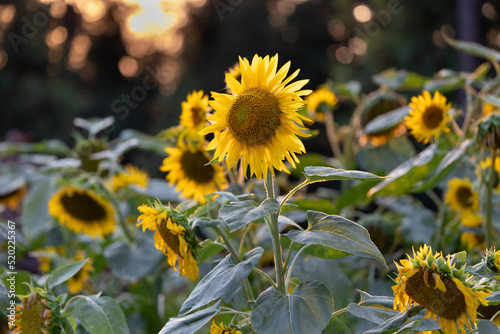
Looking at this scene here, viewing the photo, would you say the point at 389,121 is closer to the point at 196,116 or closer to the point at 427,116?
the point at 427,116

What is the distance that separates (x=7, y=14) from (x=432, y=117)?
20.8 feet

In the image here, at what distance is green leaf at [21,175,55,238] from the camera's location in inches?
42.1

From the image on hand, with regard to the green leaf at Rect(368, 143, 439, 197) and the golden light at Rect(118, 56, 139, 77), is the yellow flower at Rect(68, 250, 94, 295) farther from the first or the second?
the golden light at Rect(118, 56, 139, 77)

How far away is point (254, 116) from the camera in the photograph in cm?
55

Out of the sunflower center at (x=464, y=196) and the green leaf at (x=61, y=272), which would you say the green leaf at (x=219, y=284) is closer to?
the green leaf at (x=61, y=272)

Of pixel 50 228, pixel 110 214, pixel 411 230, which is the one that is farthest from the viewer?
pixel 50 228

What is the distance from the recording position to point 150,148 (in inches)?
45.4

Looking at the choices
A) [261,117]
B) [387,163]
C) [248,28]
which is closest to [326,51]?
[248,28]

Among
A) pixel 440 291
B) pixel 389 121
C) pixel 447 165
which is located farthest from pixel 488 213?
pixel 440 291

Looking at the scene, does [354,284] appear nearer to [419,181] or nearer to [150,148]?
[419,181]

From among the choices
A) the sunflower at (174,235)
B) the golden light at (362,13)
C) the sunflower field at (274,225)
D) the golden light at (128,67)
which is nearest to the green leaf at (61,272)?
the sunflower field at (274,225)

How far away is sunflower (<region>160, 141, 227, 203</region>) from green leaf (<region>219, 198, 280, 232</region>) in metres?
0.30

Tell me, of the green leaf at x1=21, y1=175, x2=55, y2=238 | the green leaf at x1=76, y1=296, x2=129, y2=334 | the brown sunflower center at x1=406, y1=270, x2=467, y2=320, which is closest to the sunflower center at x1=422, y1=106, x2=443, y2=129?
the brown sunflower center at x1=406, y1=270, x2=467, y2=320

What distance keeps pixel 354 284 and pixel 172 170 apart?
15.2 inches
